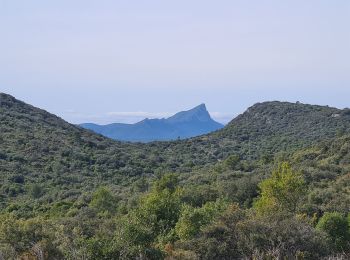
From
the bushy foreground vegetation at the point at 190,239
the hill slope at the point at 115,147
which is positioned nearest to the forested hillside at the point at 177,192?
the bushy foreground vegetation at the point at 190,239

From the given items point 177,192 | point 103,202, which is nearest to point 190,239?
point 177,192

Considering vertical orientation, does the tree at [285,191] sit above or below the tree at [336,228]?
above

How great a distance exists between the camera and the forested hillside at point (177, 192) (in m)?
18.1

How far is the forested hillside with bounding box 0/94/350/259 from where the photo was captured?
59.3ft

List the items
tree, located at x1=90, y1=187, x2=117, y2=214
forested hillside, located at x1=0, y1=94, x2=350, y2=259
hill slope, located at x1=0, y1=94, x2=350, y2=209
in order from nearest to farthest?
forested hillside, located at x1=0, y1=94, x2=350, y2=259 → tree, located at x1=90, y1=187, x2=117, y2=214 → hill slope, located at x1=0, y1=94, x2=350, y2=209

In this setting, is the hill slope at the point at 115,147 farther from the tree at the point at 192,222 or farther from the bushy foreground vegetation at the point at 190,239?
the tree at the point at 192,222

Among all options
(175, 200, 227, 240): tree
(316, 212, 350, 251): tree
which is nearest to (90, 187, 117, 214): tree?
(175, 200, 227, 240): tree

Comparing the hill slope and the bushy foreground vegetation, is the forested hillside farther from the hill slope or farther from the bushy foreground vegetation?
the hill slope

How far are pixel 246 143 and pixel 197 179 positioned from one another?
1462 inches

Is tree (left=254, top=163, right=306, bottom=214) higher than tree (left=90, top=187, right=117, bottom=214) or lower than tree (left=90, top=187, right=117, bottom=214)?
higher

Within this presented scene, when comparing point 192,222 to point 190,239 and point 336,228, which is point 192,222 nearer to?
point 190,239

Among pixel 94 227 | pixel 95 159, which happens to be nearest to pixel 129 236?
pixel 94 227

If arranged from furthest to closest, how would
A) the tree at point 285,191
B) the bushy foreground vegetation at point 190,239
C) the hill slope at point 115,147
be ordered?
the hill slope at point 115,147, the tree at point 285,191, the bushy foreground vegetation at point 190,239

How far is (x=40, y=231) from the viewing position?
19.3 metres
